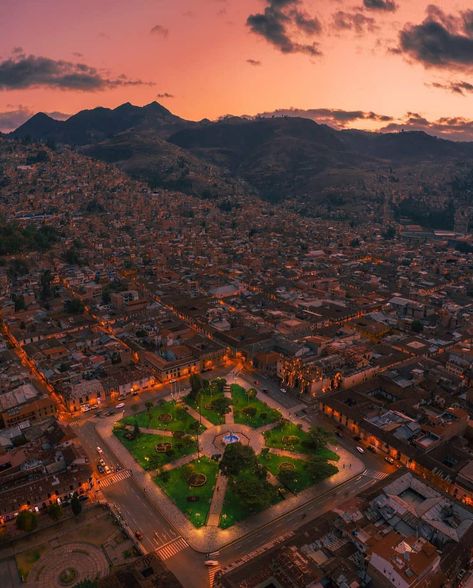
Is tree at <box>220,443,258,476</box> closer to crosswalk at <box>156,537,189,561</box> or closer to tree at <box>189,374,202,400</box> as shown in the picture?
crosswalk at <box>156,537,189,561</box>

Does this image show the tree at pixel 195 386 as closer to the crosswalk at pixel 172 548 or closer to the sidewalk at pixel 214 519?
the sidewalk at pixel 214 519

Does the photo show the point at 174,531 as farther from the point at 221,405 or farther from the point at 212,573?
the point at 221,405

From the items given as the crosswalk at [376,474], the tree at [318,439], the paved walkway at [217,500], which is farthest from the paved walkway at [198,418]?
the crosswalk at [376,474]

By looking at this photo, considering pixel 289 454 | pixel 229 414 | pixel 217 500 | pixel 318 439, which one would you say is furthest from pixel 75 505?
pixel 318 439

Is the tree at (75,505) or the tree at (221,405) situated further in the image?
the tree at (221,405)

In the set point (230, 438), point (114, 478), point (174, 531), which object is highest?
point (230, 438)
